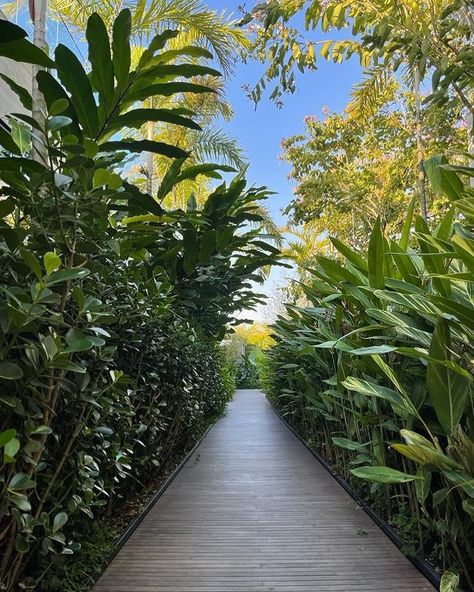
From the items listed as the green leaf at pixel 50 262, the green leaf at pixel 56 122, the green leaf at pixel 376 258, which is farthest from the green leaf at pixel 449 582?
the green leaf at pixel 56 122

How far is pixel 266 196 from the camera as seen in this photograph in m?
4.27

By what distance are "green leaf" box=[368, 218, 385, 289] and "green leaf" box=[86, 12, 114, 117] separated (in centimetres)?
131

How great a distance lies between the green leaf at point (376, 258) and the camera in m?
2.27

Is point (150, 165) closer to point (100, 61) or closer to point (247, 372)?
point (100, 61)

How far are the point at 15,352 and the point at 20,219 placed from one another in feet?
1.52

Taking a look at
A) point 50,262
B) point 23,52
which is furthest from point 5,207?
point 23,52

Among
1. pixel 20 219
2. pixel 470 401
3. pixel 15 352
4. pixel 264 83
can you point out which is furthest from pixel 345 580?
pixel 264 83

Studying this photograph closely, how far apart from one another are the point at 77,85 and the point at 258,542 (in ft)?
8.03

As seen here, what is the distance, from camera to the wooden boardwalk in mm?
2152

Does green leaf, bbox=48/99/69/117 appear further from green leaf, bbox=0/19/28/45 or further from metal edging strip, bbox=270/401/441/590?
metal edging strip, bbox=270/401/441/590

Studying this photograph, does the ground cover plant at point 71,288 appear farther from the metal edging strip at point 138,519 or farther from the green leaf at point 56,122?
the metal edging strip at point 138,519

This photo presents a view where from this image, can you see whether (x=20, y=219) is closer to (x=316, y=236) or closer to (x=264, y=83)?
(x=264, y=83)

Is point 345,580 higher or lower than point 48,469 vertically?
lower

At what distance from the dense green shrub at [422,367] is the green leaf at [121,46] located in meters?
1.26
